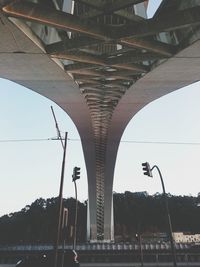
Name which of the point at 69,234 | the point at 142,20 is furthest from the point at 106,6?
the point at 69,234

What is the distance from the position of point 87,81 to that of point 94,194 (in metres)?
28.7

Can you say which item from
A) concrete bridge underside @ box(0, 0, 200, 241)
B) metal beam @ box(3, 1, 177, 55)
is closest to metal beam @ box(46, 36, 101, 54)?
concrete bridge underside @ box(0, 0, 200, 241)

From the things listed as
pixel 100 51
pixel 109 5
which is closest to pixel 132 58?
pixel 109 5

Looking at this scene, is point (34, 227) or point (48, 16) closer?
point (48, 16)

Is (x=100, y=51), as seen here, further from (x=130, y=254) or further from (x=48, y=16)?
(x=130, y=254)

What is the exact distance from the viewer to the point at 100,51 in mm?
16062

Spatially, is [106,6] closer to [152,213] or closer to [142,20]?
[142,20]

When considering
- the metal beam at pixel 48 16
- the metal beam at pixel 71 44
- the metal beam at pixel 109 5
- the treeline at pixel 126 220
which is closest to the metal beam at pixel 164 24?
the metal beam at pixel 109 5

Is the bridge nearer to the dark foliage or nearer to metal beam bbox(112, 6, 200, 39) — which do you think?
metal beam bbox(112, 6, 200, 39)

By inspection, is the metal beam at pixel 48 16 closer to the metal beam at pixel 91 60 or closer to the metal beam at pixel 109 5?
the metal beam at pixel 109 5

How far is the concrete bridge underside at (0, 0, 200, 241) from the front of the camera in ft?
31.7

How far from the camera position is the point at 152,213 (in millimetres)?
88125

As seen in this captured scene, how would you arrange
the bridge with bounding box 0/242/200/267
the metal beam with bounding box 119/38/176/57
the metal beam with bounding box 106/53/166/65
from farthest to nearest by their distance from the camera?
the bridge with bounding box 0/242/200/267 < the metal beam with bounding box 106/53/166/65 < the metal beam with bounding box 119/38/176/57

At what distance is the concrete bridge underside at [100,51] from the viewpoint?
31.7 ft
